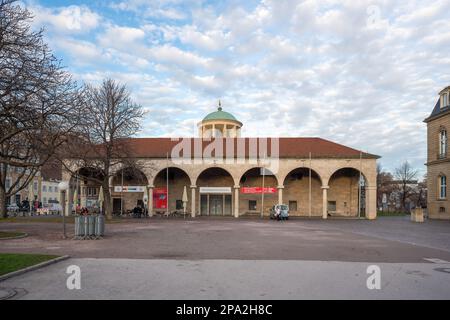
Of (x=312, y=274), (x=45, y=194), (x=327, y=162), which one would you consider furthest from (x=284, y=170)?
(x=45, y=194)

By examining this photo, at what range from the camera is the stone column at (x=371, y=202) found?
1645 inches

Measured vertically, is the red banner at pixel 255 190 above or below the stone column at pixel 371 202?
above

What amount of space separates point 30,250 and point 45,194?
233 ft

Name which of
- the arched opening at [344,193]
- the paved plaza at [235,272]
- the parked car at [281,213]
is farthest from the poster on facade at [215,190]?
the paved plaza at [235,272]

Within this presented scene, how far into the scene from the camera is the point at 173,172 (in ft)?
152

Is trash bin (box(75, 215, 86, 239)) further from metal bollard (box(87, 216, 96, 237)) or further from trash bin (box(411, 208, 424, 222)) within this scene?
trash bin (box(411, 208, 424, 222))

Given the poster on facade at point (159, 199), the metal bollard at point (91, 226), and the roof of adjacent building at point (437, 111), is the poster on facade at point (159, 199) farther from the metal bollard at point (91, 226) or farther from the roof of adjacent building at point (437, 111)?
the roof of adjacent building at point (437, 111)

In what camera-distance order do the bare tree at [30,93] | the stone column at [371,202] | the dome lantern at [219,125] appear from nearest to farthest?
the bare tree at [30,93] < the stone column at [371,202] < the dome lantern at [219,125]

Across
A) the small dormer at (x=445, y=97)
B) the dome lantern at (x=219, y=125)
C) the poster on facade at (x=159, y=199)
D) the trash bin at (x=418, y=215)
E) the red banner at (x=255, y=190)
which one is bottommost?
the trash bin at (x=418, y=215)

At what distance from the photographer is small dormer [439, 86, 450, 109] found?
40509mm

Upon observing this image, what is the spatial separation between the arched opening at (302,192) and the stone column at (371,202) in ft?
18.4

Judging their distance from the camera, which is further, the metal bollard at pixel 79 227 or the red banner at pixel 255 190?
the red banner at pixel 255 190

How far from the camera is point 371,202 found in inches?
1656
